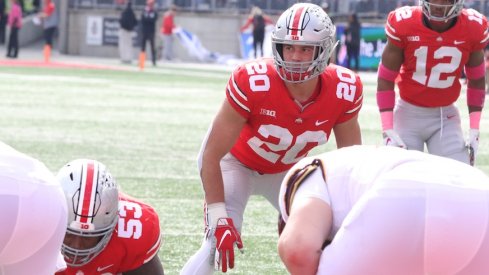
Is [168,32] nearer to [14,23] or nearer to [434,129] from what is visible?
[14,23]

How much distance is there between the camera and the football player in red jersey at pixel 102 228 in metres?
4.22

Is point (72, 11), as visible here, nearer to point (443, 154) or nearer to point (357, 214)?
point (443, 154)

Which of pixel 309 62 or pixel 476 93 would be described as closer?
pixel 309 62

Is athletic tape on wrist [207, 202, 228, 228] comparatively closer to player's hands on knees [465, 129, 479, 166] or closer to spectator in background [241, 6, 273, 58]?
player's hands on knees [465, 129, 479, 166]

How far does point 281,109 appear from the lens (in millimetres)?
5023

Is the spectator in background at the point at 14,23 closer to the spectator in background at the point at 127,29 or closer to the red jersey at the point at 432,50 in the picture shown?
the spectator in background at the point at 127,29

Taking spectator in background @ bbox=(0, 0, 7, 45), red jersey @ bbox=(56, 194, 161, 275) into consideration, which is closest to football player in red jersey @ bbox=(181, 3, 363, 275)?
red jersey @ bbox=(56, 194, 161, 275)

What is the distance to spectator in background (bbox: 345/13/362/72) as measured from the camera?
25016mm

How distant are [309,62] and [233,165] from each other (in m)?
0.70

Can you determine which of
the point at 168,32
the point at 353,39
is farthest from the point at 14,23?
the point at 353,39

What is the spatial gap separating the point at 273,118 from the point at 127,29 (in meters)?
22.1

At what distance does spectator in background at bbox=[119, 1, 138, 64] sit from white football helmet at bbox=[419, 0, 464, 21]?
20370 mm

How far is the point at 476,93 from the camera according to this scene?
22.3 feet

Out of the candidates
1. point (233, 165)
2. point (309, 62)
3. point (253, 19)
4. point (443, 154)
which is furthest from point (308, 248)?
point (253, 19)
